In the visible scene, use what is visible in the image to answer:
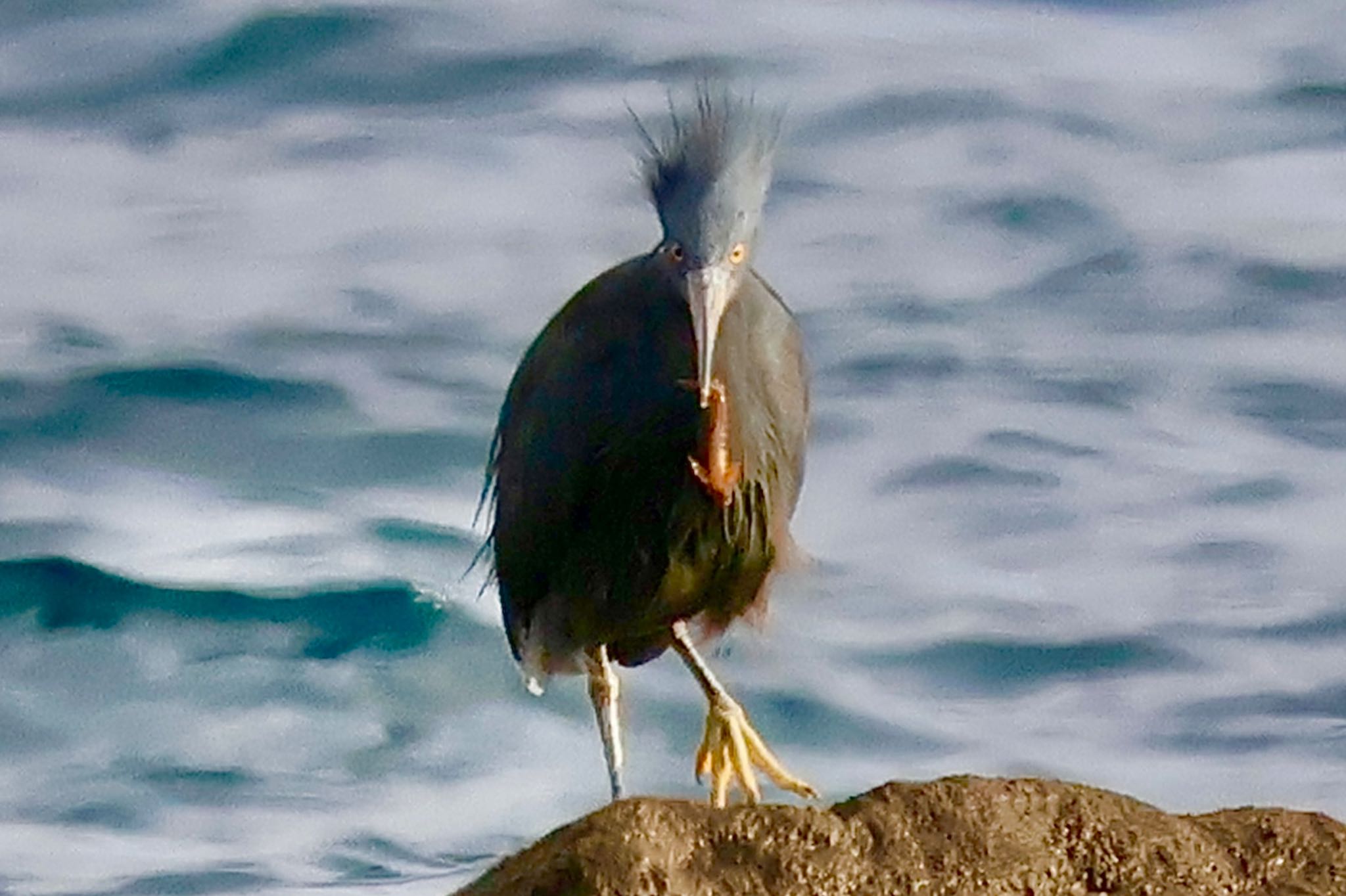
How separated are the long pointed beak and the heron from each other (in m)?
0.01

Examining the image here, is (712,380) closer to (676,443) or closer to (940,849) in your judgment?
(676,443)

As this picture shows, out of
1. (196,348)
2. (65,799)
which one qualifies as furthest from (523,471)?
(196,348)

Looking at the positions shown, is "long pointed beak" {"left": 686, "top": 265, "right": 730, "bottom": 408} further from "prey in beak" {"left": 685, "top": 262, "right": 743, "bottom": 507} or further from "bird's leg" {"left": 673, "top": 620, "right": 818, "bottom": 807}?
"bird's leg" {"left": 673, "top": 620, "right": 818, "bottom": 807}

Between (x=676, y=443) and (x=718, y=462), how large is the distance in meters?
0.14

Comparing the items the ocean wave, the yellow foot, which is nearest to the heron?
the yellow foot

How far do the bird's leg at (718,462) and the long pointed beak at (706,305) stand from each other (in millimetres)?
136

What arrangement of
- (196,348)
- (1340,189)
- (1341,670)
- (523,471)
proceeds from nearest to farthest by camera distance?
1. (523,471)
2. (1341,670)
3. (196,348)
4. (1340,189)

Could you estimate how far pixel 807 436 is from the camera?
6.71m

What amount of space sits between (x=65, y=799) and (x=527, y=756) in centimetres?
143

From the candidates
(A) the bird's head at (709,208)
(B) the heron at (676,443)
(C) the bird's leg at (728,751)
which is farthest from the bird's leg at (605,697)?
(A) the bird's head at (709,208)

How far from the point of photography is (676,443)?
20.5 feet

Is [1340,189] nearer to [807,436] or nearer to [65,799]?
[65,799]

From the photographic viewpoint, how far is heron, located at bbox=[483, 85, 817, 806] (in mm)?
6113

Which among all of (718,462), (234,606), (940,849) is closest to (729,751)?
(718,462)
